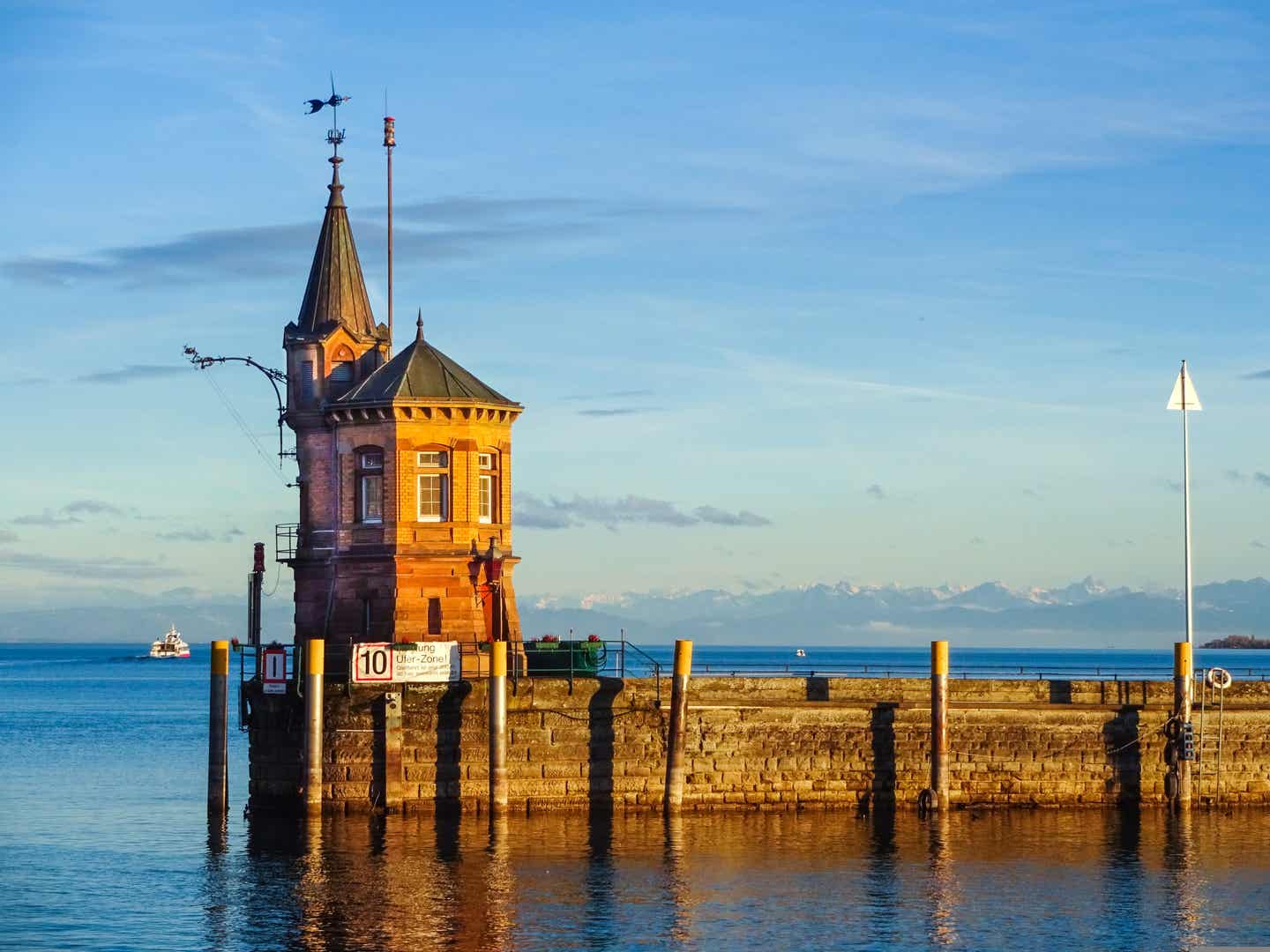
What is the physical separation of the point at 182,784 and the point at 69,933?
30.8 metres

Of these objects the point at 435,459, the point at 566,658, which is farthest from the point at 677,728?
the point at 435,459

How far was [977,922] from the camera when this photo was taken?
136 ft

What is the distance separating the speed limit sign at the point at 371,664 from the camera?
167 ft

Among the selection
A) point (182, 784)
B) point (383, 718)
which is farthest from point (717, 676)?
point (182, 784)

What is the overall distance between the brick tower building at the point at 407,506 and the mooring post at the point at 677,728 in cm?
603

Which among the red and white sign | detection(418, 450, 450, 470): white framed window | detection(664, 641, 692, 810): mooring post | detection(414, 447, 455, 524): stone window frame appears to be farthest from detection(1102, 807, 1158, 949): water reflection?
the red and white sign

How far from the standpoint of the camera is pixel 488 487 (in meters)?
55.5

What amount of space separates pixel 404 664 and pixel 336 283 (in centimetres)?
1312

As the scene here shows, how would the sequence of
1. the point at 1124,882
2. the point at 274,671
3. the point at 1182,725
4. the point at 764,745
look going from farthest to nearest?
1. the point at 1182,725
2. the point at 764,745
3. the point at 274,671
4. the point at 1124,882

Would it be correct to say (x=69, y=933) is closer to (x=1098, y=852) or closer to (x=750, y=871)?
(x=750, y=871)

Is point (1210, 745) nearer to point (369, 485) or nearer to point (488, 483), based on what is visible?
point (488, 483)

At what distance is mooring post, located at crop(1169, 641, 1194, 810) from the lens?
53906mm

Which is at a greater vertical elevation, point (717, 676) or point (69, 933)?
point (717, 676)

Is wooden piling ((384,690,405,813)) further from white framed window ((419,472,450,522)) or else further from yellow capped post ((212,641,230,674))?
white framed window ((419,472,450,522))
